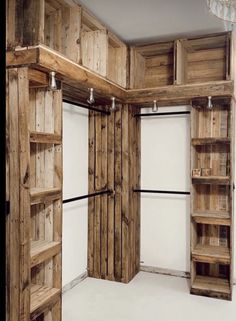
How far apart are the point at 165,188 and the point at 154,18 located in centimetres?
200

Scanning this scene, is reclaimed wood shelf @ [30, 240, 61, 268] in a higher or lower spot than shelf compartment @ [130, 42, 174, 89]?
lower

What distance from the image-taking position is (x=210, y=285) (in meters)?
3.56

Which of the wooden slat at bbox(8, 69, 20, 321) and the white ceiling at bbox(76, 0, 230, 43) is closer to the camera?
the wooden slat at bbox(8, 69, 20, 321)

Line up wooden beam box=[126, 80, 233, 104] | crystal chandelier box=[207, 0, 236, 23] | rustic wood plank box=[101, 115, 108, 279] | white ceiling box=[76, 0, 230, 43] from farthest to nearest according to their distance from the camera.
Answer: rustic wood plank box=[101, 115, 108, 279] < wooden beam box=[126, 80, 233, 104] < white ceiling box=[76, 0, 230, 43] < crystal chandelier box=[207, 0, 236, 23]

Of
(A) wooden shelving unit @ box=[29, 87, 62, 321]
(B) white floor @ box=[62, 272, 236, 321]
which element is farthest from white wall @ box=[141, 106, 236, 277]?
(A) wooden shelving unit @ box=[29, 87, 62, 321]

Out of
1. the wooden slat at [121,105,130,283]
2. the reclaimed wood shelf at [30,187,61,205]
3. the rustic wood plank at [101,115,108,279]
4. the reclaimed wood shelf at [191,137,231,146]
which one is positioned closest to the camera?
the reclaimed wood shelf at [30,187,61,205]

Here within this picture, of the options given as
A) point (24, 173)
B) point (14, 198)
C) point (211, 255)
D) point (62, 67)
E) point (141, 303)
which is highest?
point (62, 67)

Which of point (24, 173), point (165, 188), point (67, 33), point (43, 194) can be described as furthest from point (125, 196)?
point (67, 33)

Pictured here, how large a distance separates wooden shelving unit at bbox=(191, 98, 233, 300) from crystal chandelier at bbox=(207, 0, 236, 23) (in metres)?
1.46

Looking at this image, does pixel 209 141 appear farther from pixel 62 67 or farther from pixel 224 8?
pixel 62 67

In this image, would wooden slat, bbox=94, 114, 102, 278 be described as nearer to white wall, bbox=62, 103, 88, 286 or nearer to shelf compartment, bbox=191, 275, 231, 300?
white wall, bbox=62, 103, 88, 286

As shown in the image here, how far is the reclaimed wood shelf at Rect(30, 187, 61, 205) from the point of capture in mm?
2329
